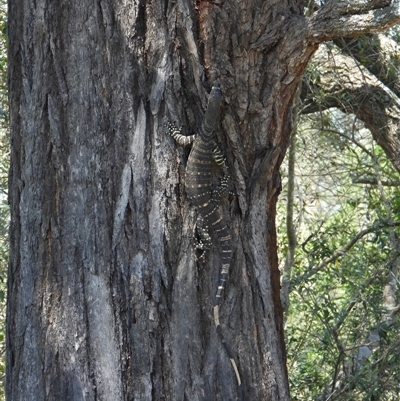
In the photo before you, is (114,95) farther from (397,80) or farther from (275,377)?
(397,80)

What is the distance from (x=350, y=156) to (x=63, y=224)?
17.1 ft

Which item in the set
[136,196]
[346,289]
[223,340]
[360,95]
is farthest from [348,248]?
[136,196]

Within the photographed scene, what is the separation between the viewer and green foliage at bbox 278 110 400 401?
5492 mm

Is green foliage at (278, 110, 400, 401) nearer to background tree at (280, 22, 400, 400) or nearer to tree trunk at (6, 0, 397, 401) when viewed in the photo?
background tree at (280, 22, 400, 400)

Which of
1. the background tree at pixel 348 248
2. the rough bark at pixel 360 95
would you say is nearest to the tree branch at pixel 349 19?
the background tree at pixel 348 248

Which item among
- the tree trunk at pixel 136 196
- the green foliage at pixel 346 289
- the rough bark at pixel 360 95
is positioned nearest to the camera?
the tree trunk at pixel 136 196

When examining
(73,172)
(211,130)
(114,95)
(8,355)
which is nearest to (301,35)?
(211,130)

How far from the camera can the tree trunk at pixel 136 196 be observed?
2.69 m

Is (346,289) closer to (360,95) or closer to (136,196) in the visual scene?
(360,95)

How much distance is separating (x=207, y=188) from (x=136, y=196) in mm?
300

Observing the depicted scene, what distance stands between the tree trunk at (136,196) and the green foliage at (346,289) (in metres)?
2.73

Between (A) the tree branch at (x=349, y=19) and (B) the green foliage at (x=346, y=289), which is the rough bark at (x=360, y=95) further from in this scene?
(A) the tree branch at (x=349, y=19)

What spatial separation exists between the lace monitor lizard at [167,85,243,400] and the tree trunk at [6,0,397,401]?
0.11ft

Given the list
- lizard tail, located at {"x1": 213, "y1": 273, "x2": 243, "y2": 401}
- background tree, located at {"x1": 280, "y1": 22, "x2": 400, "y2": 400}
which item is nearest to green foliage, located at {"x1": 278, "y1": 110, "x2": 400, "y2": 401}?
background tree, located at {"x1": 280, "y1": 22, "x2": 400, "y2": 400}
